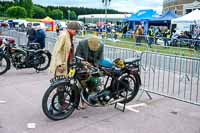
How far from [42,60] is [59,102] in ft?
14.7

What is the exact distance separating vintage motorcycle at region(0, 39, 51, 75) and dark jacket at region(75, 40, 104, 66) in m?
3.86

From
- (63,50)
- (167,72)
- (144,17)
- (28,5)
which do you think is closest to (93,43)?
(63,50)

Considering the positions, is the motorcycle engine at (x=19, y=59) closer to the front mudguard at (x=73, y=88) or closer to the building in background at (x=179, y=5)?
the front mudguard at (x=73, y=88)

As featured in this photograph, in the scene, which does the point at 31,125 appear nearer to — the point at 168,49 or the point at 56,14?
the point at 168,49

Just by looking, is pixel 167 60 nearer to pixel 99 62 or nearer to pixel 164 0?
pixel 99 62

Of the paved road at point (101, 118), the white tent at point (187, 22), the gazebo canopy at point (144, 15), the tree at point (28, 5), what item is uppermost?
the tree at point (28, 5)

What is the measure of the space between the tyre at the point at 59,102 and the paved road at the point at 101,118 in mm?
127

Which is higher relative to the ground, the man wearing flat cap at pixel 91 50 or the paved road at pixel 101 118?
the man wearing flat cap at pixel 91 50

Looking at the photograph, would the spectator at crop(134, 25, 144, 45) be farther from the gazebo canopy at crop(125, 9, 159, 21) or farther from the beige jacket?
the beige jacket

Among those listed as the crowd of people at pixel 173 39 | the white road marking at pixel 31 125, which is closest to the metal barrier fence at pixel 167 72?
the white road marking at pixel 31 125

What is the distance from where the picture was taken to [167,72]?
920 cm

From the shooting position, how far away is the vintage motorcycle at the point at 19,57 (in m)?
8.79

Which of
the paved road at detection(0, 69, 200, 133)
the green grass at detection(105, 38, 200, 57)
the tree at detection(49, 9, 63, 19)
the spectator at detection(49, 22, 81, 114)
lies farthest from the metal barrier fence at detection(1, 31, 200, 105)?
the tree at detection(49, 9, 63, 19)

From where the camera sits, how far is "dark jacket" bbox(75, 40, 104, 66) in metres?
5.61
